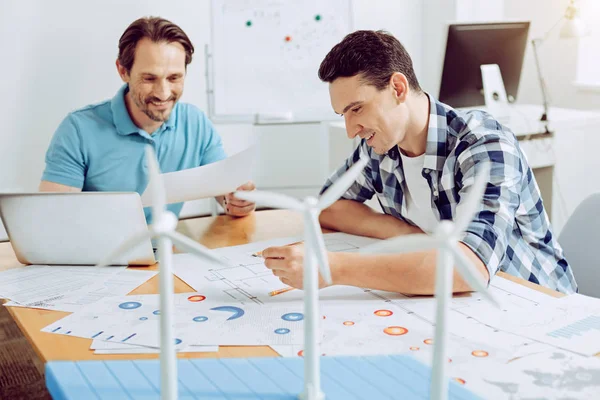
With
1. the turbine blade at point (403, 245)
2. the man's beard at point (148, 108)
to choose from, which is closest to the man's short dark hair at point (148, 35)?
the man's beard at point (148, 108)

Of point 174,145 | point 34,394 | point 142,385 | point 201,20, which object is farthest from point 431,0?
point 142,385

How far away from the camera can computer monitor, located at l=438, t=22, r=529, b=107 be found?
9.48ft

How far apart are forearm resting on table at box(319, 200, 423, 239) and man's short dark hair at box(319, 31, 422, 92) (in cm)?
36

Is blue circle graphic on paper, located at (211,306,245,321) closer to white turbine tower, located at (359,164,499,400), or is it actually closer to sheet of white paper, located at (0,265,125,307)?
sheet of white paper, located at (0,265,125,307)

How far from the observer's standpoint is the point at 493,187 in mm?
1386

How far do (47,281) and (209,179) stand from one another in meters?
0.44

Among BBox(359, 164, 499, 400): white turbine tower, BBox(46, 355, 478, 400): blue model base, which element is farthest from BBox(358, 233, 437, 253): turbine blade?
BBox(46, 355, 478, 400): blue model base

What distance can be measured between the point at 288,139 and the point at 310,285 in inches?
138

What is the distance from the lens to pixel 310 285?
830 millimetres

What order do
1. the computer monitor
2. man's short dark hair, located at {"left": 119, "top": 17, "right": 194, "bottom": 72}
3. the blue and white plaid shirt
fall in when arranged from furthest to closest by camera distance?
the computer monitor
man's short dark hair, located at {"left": 119, "top": 17, "right": 194, "bottom": 72}
the blue and white plaid shirt

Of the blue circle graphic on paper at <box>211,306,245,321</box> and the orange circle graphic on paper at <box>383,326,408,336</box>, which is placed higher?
the orange circle graphic on paper at <box>383,326,408,336</box>

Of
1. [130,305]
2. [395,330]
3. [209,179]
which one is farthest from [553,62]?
[130,305]

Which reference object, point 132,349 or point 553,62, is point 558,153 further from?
point 132,349

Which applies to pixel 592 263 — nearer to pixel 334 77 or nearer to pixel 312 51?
pixel 334 77
